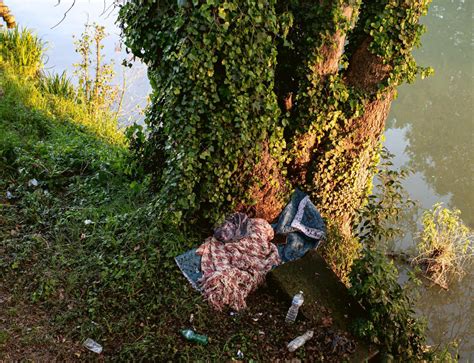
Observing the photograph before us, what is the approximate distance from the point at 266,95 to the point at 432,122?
25.2ft

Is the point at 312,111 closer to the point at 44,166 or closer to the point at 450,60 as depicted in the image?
the point at 44,166

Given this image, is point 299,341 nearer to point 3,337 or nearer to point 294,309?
point 294,309

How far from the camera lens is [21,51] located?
697 cm

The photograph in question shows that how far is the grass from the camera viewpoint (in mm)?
2891

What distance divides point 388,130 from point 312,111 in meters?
6.68

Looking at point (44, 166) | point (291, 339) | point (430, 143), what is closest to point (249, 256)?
point (291, 339)

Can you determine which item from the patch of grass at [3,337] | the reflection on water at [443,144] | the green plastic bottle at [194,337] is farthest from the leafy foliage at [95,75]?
the reflection on water at [443,144]

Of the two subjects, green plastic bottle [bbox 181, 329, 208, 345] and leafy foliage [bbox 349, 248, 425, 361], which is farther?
leafy foliage [bbox 349, 248, 425, 361]

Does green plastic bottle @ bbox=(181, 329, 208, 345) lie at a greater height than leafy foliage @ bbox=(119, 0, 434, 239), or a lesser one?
lesser

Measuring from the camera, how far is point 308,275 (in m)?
3.43

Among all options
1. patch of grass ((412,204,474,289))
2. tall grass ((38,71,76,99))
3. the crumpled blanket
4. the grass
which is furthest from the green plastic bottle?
tall grass ((38,71,76,99))

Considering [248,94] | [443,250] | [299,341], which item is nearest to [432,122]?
[443,250]

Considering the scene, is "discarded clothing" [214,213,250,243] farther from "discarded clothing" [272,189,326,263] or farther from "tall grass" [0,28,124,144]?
"tall grass" [0,28,124,144]

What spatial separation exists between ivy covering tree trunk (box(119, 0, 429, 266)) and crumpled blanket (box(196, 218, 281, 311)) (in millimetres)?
169
